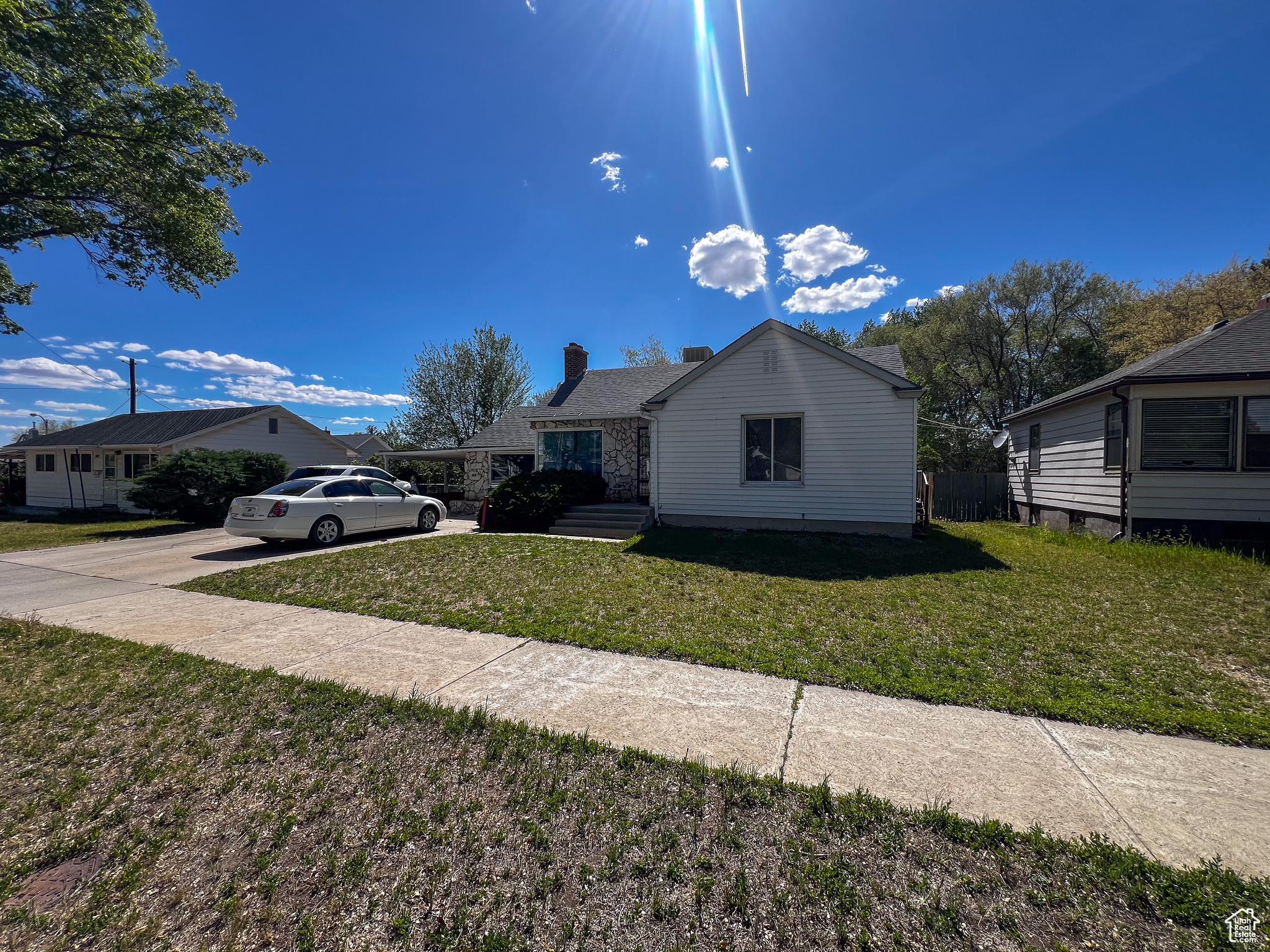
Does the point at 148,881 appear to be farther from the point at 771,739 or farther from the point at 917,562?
the point at 917,562

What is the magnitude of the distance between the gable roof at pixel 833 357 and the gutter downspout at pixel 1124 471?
3.86m

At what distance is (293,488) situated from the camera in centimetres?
1045

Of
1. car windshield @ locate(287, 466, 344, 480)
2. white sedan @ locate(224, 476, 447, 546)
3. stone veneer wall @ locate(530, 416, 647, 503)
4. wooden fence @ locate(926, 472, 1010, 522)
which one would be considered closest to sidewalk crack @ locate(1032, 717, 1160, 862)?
stone veneer wall @ locate(530, 416, 647, 503)

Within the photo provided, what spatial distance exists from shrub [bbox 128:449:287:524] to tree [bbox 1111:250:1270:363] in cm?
3425

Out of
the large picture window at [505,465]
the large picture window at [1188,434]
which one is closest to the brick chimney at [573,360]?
the large picture window at [505,465]

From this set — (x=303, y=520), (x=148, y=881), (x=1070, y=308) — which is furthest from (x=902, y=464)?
(x=1070, y=308)

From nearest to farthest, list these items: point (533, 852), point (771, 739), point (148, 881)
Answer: point (148, 881), point (533, 852), point (771, 739)

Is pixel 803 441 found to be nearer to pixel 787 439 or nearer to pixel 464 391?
pixel 787 439

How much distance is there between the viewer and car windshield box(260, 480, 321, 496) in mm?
10281

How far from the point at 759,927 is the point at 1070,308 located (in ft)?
106

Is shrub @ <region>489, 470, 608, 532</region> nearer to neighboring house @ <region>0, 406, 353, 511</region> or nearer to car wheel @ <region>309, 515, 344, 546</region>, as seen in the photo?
car wheel @ <region>309, 515, 344, 546</region>

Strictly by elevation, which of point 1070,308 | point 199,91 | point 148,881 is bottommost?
point 148,881

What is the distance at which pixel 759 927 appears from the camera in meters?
1.85

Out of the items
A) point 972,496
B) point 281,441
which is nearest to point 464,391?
point 281,441
